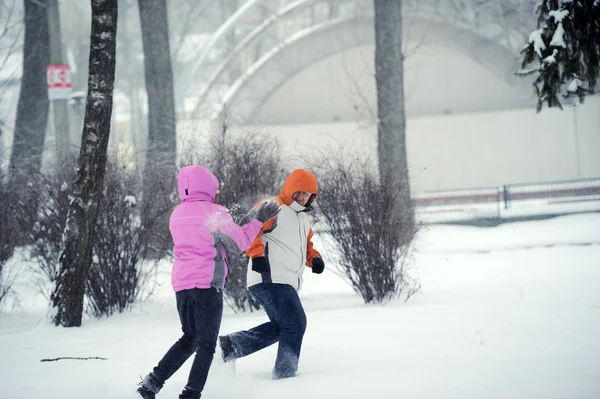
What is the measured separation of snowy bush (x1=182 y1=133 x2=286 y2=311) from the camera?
910 cm

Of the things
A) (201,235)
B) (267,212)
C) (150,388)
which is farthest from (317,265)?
(150,388)

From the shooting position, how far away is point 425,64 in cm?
3297

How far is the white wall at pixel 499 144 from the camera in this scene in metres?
30.2

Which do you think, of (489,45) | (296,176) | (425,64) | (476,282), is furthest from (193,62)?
(296,176)

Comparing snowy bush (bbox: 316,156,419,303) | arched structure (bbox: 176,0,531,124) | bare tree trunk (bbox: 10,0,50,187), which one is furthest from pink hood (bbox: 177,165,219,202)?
arched structure (bbox: 176,0,531,124)

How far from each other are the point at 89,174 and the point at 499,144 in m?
24.7

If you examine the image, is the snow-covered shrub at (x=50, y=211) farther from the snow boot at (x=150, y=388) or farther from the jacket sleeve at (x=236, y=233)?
the jacket sleeve at (x=236, y=233)

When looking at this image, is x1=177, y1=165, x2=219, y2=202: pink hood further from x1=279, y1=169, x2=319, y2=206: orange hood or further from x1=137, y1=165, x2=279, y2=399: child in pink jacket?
x1=279, y1=169, x2=319, y2=206: orange hood

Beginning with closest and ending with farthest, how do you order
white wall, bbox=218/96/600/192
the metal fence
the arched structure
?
the metal fence, the arched structure, white wall, bbox=218/96/600/192

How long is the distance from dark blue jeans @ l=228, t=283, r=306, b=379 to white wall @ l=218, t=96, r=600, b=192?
24405mm

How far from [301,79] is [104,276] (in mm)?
24374

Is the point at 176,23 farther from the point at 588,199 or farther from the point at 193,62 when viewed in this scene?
the point at 588,199

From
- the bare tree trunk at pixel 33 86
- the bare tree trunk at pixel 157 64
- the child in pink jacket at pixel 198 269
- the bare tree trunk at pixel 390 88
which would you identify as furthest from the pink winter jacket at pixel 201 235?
the bare tree trunk at pixel 33 86

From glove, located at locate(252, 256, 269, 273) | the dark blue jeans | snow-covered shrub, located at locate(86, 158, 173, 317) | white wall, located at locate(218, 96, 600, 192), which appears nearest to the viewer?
glove, located at locate(252, 256, 269, 273)
